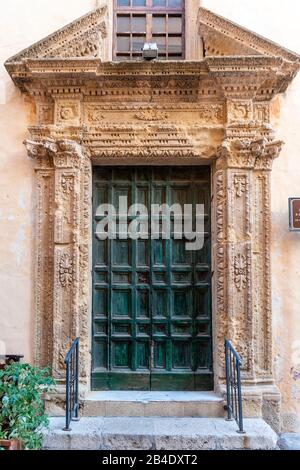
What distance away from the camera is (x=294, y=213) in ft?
17.4

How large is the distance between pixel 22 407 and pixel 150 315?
177cm

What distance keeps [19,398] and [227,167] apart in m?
3.05

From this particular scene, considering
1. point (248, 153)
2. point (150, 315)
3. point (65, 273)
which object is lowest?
point (150, 315)

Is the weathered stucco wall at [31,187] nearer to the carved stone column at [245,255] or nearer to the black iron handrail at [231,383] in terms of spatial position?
the carved stone column at [245,255]

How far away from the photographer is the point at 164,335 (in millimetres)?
5535

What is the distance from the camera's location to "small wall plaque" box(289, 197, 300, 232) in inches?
208

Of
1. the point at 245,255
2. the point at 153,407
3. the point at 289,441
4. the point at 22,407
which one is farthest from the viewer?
the point at 245,255

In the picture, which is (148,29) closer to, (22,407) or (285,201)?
(285,201)

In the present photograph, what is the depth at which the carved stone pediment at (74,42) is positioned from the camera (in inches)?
209

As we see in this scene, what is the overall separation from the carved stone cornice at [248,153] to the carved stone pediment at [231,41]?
0.94 meters

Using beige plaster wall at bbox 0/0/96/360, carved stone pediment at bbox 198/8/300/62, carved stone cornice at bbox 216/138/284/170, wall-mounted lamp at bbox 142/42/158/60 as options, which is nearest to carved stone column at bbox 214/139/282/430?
carved stone cornice at bbox 216/138/284/170

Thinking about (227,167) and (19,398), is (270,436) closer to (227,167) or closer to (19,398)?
(19,398)

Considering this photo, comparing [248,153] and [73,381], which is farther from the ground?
[248,153]

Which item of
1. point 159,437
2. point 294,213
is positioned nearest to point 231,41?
point 294,213
